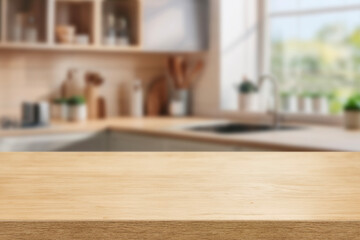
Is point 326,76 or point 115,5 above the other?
point 115,5

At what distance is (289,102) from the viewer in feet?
13.1

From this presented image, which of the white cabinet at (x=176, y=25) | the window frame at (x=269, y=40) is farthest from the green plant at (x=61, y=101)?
the window frame at (x=269, y=40)

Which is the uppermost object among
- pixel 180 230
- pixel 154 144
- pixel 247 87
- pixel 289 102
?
pixel 247 87

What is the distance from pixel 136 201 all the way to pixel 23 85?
342cm

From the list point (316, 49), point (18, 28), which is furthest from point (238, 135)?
point (18, 28)

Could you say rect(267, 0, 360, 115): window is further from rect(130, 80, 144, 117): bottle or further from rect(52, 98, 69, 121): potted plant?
rect(52, 98, 69, 121): potted plant

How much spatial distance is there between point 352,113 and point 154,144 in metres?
1.17

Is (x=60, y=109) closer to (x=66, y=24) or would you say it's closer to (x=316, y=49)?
(x=66, y=24)

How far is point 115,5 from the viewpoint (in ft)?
13.3

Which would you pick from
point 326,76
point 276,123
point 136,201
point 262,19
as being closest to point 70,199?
point 136,201

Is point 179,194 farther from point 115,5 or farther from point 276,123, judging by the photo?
point 115,5

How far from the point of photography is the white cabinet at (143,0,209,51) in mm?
4078

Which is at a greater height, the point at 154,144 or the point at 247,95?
the point at 247,95

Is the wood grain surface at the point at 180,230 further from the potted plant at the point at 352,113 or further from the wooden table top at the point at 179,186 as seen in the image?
the potted plant at the point at 352,113
